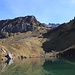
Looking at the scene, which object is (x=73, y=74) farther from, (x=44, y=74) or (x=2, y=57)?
(x=2, y=57)

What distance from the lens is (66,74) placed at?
2852 inches

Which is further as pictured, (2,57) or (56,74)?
(2,57)

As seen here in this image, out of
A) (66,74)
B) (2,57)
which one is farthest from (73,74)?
(2,57)

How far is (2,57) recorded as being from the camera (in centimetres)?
19662

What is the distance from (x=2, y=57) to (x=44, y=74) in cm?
12626

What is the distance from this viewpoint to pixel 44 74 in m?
74.2

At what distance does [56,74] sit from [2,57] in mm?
128869

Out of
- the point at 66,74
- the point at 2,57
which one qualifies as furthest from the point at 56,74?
the point at 2,57

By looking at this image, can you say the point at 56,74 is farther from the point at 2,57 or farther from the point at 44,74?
the point at 2,57

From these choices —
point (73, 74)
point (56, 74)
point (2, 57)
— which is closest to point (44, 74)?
point (56, 74)

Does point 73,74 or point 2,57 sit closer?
point 73,74

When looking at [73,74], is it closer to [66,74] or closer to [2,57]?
[66,74]

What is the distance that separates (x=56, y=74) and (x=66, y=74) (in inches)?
118

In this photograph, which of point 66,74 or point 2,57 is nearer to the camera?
point 66,74
